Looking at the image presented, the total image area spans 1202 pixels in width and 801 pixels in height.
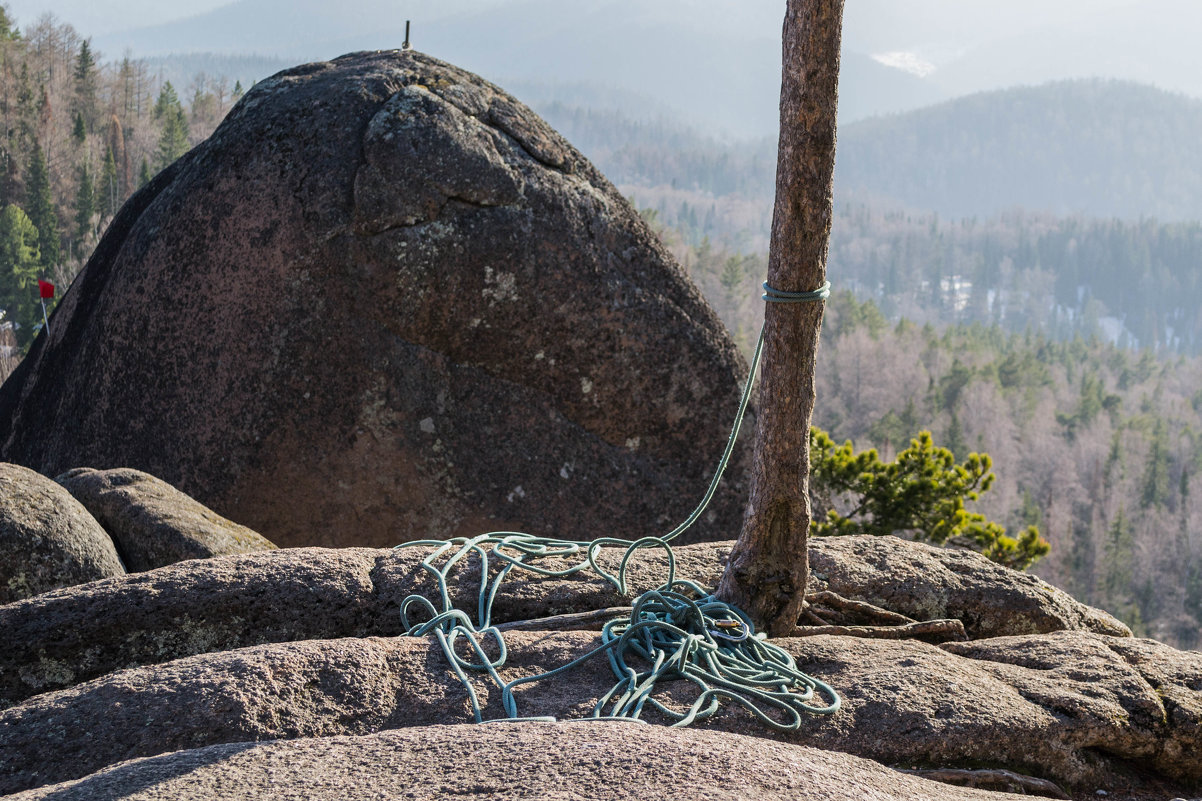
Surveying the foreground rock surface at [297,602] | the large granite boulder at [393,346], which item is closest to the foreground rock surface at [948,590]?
the foreground rock surface at [297,602]

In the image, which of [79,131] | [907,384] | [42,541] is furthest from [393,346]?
[907,384]

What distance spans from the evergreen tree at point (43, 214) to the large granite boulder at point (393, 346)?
57.4 meters

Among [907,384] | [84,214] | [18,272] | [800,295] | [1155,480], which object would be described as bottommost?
[1155,480]

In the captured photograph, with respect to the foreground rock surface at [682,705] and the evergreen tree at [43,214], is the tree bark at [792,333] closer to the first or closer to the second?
the foreground rock surface at [682,705]

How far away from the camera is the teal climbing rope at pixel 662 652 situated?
371cm

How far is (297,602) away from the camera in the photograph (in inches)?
175

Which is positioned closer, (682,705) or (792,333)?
(682,705)

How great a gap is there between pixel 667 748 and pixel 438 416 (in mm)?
4833

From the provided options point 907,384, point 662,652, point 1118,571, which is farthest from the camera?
point 907,384

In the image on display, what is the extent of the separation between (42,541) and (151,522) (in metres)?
0.78

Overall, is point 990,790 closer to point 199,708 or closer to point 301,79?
point 199,708

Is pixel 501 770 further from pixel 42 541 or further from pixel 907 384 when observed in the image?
pixel 907 384

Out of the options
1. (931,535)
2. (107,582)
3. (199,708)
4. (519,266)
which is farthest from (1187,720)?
(931,535)

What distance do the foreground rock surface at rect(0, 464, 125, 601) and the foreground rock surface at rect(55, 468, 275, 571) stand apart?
1.31ft
